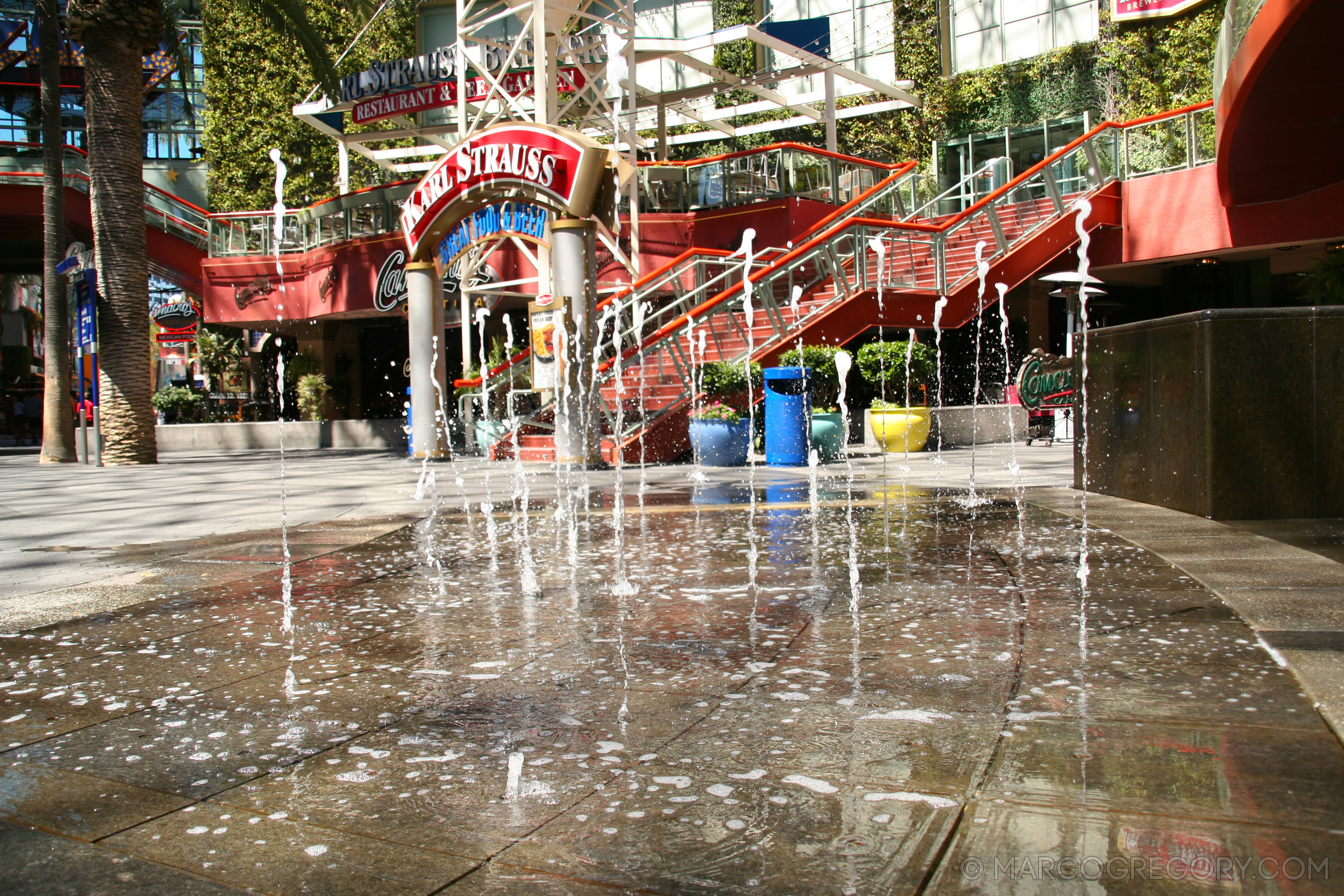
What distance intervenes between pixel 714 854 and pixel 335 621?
3015 millimetres

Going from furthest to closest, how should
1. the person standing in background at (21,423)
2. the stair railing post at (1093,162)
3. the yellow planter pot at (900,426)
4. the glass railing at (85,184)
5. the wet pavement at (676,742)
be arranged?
the person standing in background at (21,423), the glass railing at (85,184), the stair railing post at (1093,162), the yellow planter pot at (900,426), the wet pavement at (676,742)

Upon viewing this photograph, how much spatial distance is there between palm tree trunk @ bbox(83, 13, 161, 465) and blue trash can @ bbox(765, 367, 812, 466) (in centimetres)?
Answer: 1080

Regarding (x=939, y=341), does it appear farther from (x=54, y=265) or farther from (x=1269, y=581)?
(x=54, y=265)

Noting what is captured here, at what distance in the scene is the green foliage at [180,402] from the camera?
29.3 metres

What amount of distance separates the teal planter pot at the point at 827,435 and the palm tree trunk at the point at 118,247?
11.3 m

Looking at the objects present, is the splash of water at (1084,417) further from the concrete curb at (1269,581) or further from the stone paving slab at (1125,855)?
the stone paving slab at (1125,855)

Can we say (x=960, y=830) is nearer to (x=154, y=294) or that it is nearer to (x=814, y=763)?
(x=814, y=763)

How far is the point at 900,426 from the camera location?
15.4 meters

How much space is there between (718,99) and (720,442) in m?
26.6

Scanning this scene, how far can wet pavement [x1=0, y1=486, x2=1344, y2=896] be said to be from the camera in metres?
2.29

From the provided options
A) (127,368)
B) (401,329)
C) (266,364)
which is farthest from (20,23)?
(127,368)

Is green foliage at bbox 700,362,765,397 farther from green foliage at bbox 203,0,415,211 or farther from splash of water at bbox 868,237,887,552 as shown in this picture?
green foliage at bbox 203,0,415,211

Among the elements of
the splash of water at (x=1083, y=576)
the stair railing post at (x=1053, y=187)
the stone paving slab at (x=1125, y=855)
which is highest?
the stair railing post at (x=1053, y=187)

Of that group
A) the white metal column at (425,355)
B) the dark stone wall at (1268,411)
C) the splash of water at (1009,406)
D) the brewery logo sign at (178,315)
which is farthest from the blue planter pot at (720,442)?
the brewery logo sign at (178,315)
